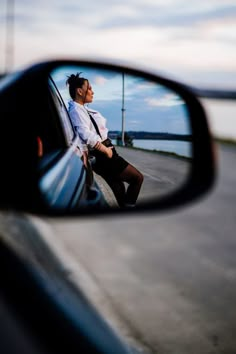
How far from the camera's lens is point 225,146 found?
16.0 m

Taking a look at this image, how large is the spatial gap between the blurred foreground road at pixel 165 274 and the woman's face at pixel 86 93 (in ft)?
7.70

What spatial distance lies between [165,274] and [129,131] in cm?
484

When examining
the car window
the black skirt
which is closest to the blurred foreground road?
the car window

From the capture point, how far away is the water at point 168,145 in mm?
1479

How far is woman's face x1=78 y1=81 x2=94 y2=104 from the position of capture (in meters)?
1.47

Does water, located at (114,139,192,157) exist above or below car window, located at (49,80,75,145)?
below

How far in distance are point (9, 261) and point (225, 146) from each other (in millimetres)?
14795

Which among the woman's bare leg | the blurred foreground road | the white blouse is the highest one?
the white blouse

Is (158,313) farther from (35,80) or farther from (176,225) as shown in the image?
(35,80)

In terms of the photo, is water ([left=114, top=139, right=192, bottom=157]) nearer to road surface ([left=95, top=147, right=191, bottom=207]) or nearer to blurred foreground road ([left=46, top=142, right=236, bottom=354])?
road surface ([left=95, top=147, right=191, bottom=207])

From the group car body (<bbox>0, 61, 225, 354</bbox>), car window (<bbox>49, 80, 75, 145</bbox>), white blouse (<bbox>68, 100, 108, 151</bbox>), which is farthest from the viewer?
car window (<bbox>49, 80, 75, 145</bbox>)

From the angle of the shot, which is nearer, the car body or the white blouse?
the car body

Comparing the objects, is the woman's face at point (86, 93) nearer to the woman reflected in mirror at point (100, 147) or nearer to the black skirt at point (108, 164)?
the woman reflected in mirror at point (100, 147)

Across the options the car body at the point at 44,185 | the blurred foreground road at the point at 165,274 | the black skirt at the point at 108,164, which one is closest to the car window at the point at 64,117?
the car body at the point at 44,185
